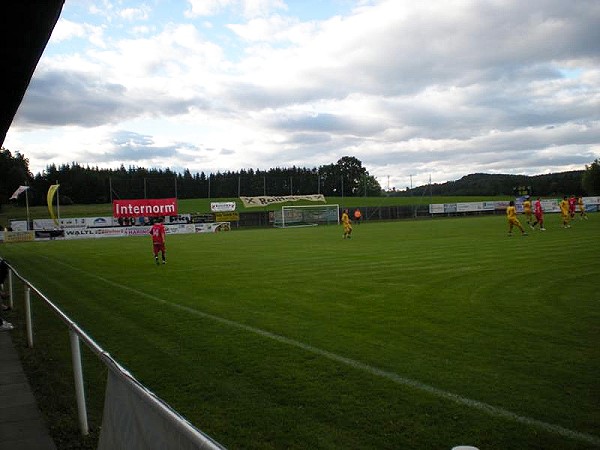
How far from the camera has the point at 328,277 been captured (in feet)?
45.0

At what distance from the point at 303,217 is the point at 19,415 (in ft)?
181

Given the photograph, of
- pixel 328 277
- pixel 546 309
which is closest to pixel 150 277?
pixel 328 277

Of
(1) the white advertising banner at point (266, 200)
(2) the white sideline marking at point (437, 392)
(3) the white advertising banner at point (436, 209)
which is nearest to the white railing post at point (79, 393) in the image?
(2) the white sideline marking at point (437, 392)

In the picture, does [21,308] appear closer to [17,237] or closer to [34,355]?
[34,355]

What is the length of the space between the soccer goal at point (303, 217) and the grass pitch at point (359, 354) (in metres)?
44.8

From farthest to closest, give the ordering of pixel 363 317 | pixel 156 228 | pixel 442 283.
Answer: pixel 156 228, pixel 442 283, pixel 363 317

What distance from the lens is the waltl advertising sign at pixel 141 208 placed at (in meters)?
53.3

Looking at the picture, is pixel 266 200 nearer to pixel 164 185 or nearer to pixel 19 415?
pixel 164 185

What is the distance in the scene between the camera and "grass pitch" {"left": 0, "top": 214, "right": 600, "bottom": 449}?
436 cm

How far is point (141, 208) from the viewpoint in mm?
54094

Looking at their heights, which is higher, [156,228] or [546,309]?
[156,228]

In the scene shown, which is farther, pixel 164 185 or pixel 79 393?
pixel 164 185

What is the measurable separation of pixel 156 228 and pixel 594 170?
335 feet

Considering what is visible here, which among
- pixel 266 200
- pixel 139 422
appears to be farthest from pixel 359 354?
pixel 266 200
